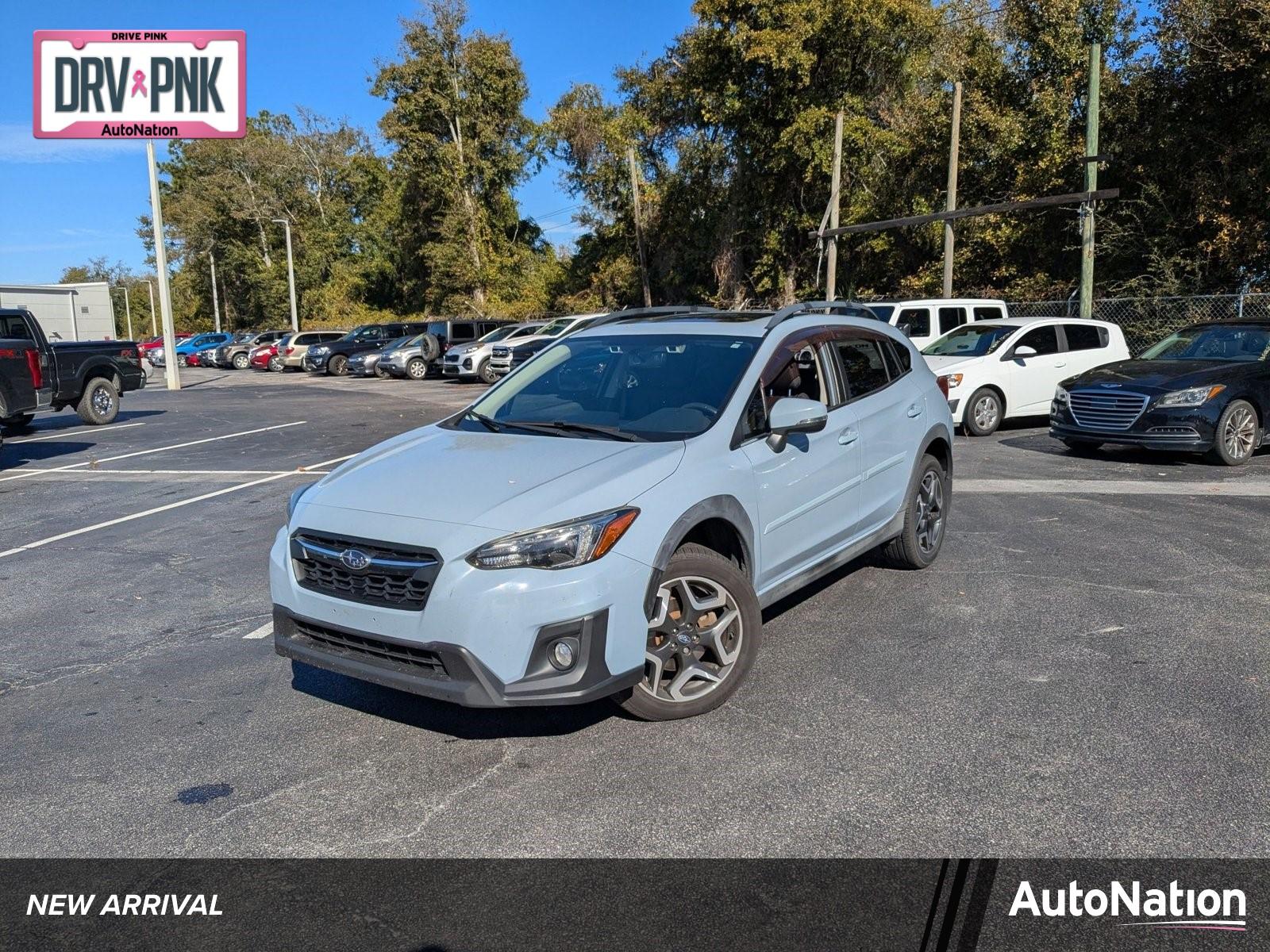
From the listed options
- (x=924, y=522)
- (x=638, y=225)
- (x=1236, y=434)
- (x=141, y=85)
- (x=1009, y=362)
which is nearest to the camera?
(x=924, y=522)

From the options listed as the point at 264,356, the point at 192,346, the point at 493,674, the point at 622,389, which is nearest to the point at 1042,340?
the point at 622,389

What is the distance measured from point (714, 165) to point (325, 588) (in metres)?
38.3

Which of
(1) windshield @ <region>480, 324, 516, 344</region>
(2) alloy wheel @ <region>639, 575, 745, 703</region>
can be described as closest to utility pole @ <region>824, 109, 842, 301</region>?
(1) windshield @ <region>480, 324, 516, 344</region>

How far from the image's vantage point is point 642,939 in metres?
2.74

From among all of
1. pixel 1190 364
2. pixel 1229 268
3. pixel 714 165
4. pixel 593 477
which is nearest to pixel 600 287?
pixel 714 165

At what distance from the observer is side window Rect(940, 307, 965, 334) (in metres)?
17.3

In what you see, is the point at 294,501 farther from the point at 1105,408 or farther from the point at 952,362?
the point at 952,362

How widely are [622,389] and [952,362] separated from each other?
10053 mm

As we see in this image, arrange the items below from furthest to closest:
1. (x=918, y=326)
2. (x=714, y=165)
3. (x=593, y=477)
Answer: (x=714, y=165)
(x=918, y=326)
(x=593, y=477)

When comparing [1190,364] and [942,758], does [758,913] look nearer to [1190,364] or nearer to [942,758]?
[942,758]

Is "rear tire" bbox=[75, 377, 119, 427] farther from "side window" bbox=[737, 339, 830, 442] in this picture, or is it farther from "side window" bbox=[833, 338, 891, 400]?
"side window" bbox=[737, 339, 830, 442]

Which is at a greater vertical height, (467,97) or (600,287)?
(467,97)

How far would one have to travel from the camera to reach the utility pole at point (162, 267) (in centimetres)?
2886

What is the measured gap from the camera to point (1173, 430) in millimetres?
10500
